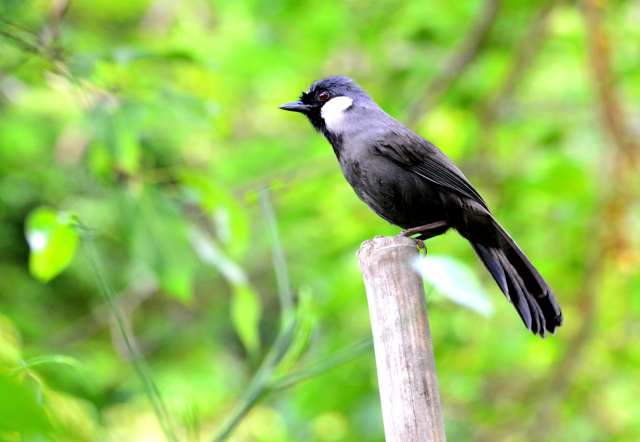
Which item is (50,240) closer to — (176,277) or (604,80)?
(176,277)

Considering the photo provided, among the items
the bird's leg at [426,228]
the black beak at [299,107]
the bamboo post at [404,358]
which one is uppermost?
the black beak at [299,107]

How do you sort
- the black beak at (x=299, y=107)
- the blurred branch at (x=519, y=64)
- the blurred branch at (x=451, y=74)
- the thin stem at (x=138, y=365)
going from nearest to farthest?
the thin stem at (x=138, y=365)
the black beak at (x=299, y=107)
the blurred branch at (x=451, y=74)
the blurred branch at (x=519, y=64)

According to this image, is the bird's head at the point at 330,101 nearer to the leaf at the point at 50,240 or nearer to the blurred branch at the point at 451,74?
the blurred branch at the point at 451,74

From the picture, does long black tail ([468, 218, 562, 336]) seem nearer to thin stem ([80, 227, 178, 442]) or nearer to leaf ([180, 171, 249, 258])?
leaf ([180, 171, 249, 258])

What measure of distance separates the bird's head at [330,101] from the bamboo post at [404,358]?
157 centimetres

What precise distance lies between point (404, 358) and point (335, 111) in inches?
71.2

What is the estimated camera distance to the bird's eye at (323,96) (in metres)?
3.37

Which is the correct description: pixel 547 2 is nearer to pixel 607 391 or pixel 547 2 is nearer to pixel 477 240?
pixel 477 240

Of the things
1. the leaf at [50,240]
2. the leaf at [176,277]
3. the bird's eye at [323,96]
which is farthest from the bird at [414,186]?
the leaf at [50,240]

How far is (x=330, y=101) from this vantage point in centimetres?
334

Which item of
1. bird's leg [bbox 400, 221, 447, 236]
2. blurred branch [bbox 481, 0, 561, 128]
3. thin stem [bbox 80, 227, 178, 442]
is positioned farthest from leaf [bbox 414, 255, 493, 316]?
blurred branch [bbox 481, 0, 561, 128]

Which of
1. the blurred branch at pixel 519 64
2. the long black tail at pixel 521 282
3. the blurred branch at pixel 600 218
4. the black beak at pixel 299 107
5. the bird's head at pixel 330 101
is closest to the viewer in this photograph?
the long black tail at pixel 521 282

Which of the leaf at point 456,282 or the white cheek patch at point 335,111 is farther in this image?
Answer: the white cheek patch at point 335,111

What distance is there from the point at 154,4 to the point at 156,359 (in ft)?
9.22
